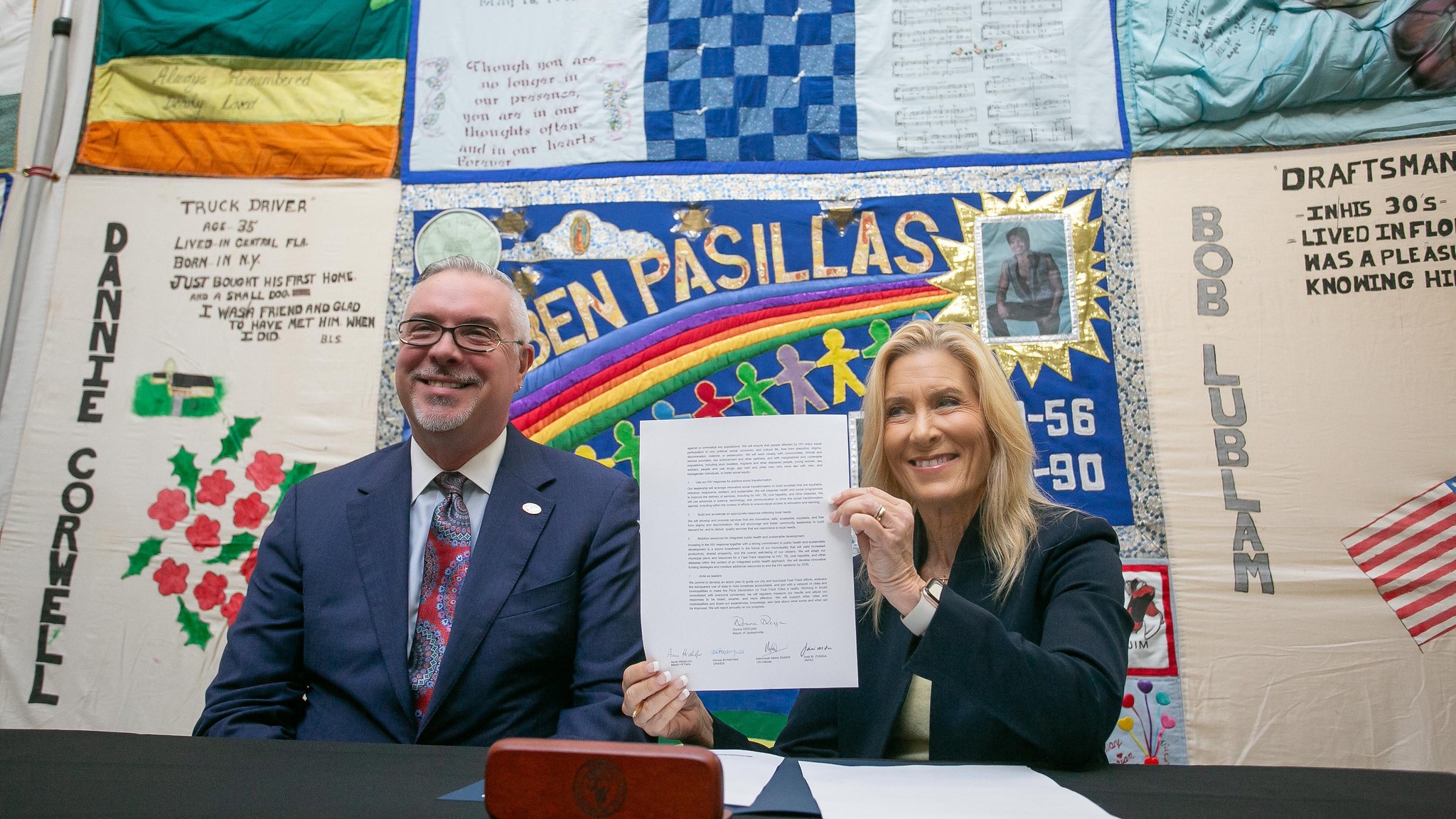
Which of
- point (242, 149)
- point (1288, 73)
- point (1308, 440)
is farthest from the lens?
point (242, 149)

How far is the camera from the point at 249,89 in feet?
10.3

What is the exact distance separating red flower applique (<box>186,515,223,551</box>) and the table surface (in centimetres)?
175

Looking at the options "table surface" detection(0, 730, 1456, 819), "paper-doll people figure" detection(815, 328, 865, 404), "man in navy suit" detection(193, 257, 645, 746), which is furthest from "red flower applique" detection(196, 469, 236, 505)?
"paper-doll people figure" detection(815, 328, 865, 404)

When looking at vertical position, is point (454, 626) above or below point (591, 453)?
below

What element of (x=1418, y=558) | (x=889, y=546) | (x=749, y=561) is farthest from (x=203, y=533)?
(x=1418, y=558)

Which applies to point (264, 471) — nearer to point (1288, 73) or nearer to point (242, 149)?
point (242, 149)

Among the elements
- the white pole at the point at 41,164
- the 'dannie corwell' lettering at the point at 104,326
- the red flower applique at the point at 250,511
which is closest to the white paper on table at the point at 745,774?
the red flower applique at the point at 250,511

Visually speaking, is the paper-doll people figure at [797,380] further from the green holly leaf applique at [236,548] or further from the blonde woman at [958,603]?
the green holly leaf applique at [236,548]

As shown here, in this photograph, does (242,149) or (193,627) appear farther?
(242,149)

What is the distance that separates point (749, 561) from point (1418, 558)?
226 cm

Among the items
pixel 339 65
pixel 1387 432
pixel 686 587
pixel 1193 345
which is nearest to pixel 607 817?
pixel 686 587

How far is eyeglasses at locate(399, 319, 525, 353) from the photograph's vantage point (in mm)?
1771

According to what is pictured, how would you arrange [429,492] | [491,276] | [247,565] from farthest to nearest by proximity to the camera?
[247,565], [491,276], [429,492]

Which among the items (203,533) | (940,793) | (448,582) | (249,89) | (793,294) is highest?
(249,89)
